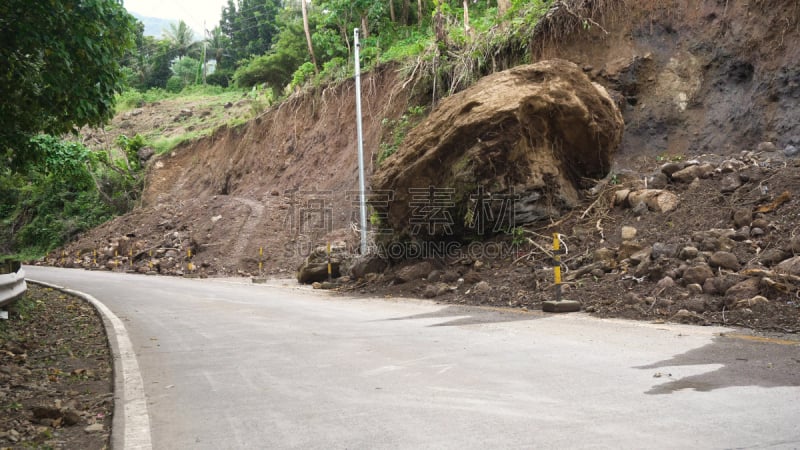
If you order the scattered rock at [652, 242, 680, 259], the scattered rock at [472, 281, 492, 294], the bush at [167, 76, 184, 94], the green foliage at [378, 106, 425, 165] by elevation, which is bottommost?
the scattered rock at [472, 281, 492, 294]

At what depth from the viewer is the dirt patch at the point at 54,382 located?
4688 millimetres

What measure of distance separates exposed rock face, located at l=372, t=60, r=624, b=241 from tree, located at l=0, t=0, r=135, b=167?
7086mm

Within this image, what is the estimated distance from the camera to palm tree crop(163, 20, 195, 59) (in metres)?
72.7

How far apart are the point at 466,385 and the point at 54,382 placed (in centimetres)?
426

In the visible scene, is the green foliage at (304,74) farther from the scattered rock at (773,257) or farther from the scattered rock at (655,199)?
the scattered rock at (773,257)

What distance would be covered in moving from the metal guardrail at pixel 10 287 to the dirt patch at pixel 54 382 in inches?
14.3

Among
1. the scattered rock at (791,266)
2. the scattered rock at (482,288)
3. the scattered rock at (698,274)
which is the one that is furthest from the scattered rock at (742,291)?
the scattered rock at (482,288)

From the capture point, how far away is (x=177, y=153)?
4175 centimetres

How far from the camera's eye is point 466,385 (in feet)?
17.2

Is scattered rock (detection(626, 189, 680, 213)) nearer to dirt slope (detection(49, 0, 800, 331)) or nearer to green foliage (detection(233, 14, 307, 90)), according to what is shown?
dirt slope (detection(49, 0, 800, 331))

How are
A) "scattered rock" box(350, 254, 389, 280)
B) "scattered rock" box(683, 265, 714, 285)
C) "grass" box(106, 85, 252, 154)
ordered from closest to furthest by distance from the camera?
"scattered rock" box(683, 265, 714, 285), "scattered rock" box(350, 254, 389, 280), "grass" box(106, 85, 252, 154)

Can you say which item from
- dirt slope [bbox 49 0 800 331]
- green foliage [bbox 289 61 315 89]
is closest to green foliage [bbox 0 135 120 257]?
green foliage [bbox 289 61 315 89]

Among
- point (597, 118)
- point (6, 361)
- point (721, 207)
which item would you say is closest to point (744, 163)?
point (721, 207)

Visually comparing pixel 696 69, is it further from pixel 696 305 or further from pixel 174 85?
pixel 174 85
